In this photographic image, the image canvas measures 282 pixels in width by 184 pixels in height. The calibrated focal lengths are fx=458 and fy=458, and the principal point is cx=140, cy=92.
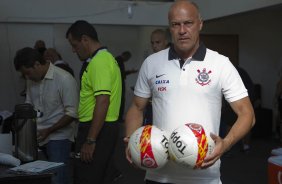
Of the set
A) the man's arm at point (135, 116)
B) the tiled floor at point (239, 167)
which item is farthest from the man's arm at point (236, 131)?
the tiled floor at point (239, 167)

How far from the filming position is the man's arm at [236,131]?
6.11 feet

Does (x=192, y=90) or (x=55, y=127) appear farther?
(x=55, y=127)

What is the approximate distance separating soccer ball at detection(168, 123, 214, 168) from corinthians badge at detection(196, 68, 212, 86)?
242 mm

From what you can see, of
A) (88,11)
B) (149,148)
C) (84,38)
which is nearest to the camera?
(149,148)

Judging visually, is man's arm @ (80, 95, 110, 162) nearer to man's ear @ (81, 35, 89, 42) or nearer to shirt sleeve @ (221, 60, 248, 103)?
man's ear @ (81, 35, 89, 42)

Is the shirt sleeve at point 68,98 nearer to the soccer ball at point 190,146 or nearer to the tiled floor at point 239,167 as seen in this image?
the soccer ball at point 190,146

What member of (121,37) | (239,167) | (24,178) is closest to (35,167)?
(24,178)

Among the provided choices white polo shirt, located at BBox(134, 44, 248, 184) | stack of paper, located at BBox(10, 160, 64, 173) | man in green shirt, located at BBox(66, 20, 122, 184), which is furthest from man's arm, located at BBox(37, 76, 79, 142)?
white polo shirt, located at BBox(134, 44, 248, 184)

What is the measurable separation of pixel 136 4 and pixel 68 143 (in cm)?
569

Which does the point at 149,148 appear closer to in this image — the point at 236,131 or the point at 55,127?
the point at 236,131

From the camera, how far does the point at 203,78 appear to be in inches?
81.3

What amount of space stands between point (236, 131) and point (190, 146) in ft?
0.85

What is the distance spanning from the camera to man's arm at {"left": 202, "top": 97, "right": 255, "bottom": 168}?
73.3 inches

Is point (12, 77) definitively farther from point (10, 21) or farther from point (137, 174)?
point (137, 174)
